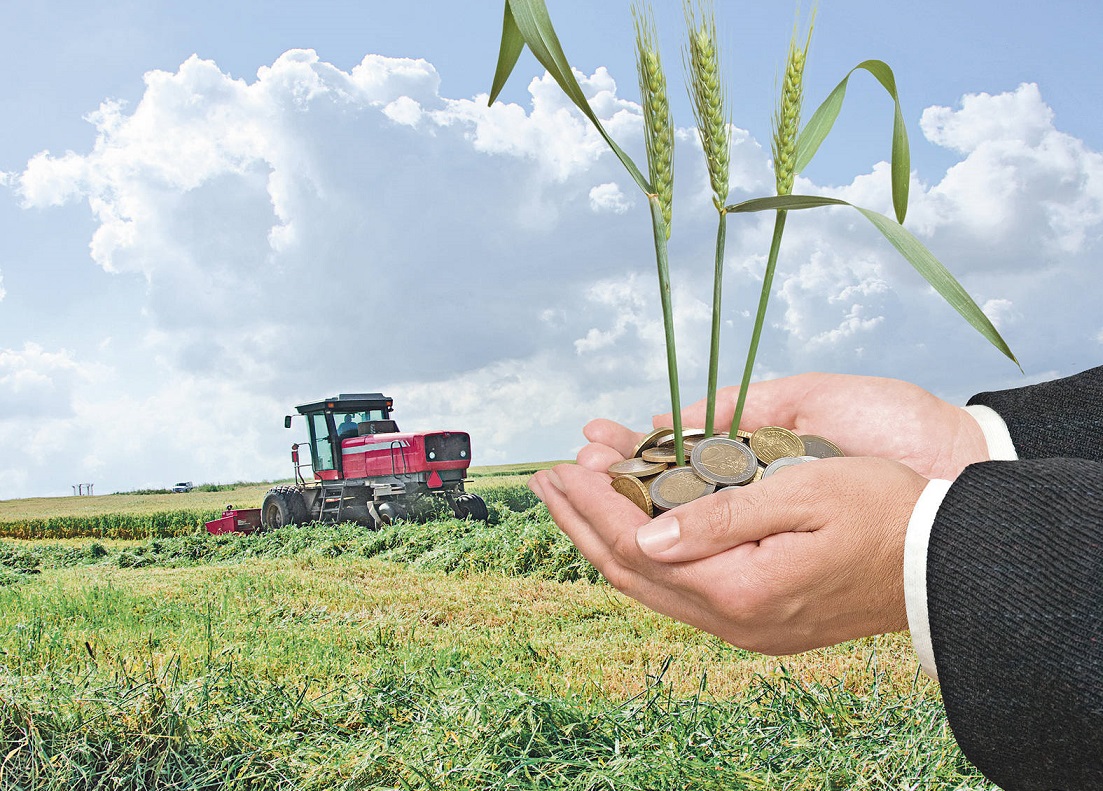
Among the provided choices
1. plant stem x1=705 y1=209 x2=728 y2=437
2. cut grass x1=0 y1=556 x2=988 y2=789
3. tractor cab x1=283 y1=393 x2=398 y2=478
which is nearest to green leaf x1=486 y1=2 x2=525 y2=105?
plant stem x1=705 y1=209 x2=728 y2=437

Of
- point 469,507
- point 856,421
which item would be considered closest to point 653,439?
point 856,421

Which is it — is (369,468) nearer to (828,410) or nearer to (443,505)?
(443,505)

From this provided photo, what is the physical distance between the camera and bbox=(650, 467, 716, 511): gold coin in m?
1.54

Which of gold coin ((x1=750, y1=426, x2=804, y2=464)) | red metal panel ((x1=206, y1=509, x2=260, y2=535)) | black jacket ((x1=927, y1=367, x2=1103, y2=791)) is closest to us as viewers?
black jacket ((x1=927, y1=367, x2=1103, y2=791))

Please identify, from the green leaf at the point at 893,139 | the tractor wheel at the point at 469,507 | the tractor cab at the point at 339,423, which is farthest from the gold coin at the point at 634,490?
the tractor cab at the point at 339,423

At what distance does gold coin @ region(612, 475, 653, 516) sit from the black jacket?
63cm

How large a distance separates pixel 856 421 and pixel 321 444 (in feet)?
25.3

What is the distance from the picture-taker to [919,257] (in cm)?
134

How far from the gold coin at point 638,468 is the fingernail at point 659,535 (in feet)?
1.39

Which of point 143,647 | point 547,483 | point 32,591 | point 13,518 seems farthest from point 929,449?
point 13,518

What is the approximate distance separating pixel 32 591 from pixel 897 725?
6618mm

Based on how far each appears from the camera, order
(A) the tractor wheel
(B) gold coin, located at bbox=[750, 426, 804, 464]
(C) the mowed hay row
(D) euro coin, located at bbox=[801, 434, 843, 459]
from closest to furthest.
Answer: (B) gold coin, located at bbox=[750, 426, 804, 464] → (D) euro coin, located at bbox=[801, 434, 843, 459] → (A) the tractor wheel → (C) the mowed hay row

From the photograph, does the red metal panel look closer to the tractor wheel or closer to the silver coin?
the tractor wheel

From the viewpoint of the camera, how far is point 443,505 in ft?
26.7
